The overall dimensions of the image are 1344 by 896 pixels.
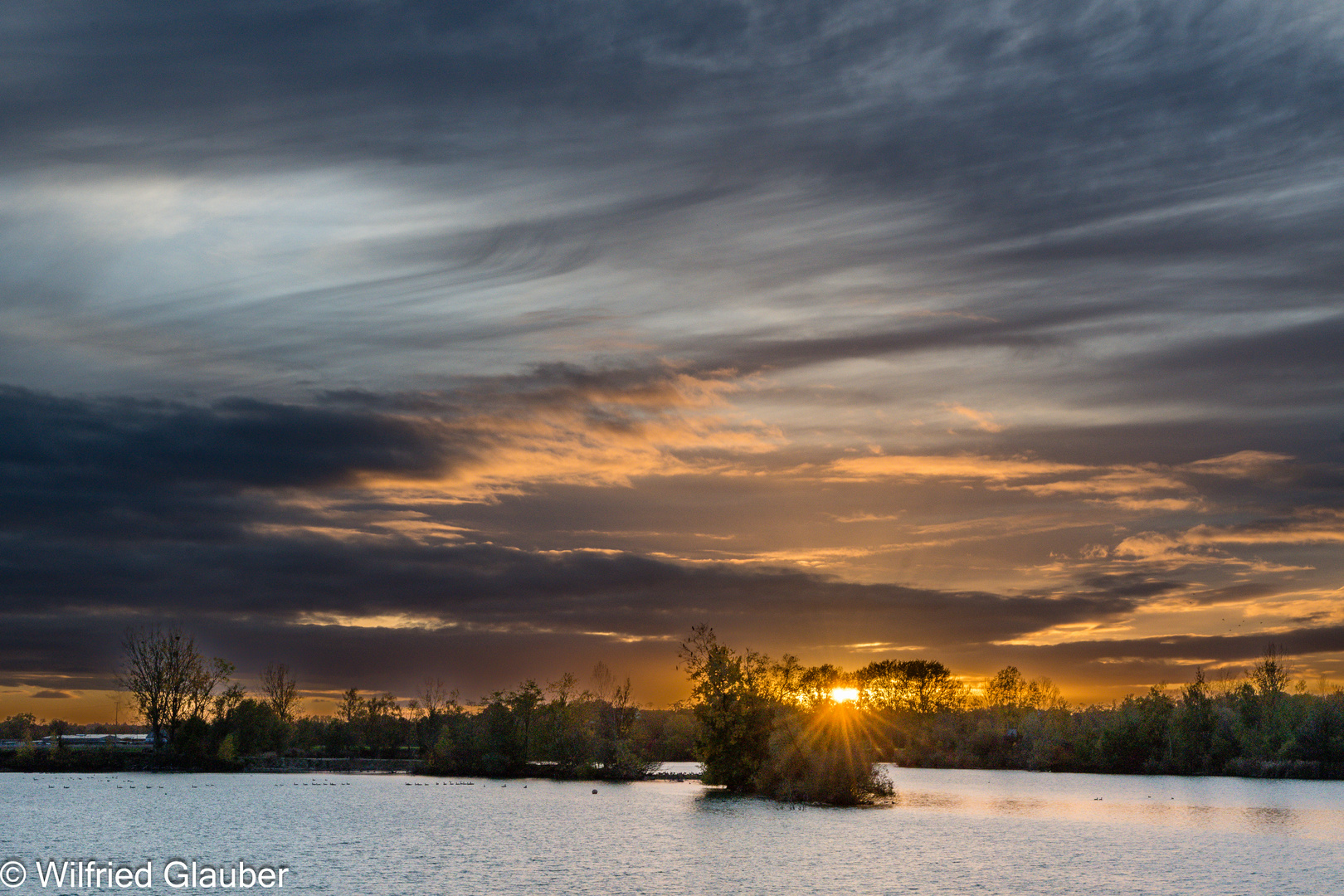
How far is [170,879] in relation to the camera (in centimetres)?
5909

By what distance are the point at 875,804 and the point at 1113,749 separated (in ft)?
295

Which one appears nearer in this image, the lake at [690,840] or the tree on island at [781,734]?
the lake at [690,840]

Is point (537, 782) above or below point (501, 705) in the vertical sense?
below

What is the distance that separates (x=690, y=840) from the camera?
81250 millimetres

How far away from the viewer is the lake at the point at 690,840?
6091 centimetres

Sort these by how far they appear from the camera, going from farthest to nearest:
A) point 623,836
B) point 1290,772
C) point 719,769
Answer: point 1290,772 < point 719,769 < point 623,836

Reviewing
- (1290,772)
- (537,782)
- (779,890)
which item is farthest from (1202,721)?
(779,890)

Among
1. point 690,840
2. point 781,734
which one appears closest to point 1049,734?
point 781,734

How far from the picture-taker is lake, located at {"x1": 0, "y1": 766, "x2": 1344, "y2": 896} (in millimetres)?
60906

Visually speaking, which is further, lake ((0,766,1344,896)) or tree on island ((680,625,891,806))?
tree on island ((680,625,891,806))

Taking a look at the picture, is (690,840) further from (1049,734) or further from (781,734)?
(1049,734)

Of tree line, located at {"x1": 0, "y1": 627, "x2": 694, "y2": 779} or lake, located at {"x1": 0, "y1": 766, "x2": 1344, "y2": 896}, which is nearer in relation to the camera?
lake, located at {"x1": 0, "y1": 766, "x2": 1344, "y2": 896}

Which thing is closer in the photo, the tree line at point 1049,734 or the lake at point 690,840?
the lake at point 690,840

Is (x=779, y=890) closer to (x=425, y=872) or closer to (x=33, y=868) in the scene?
(x=425, y=872)
